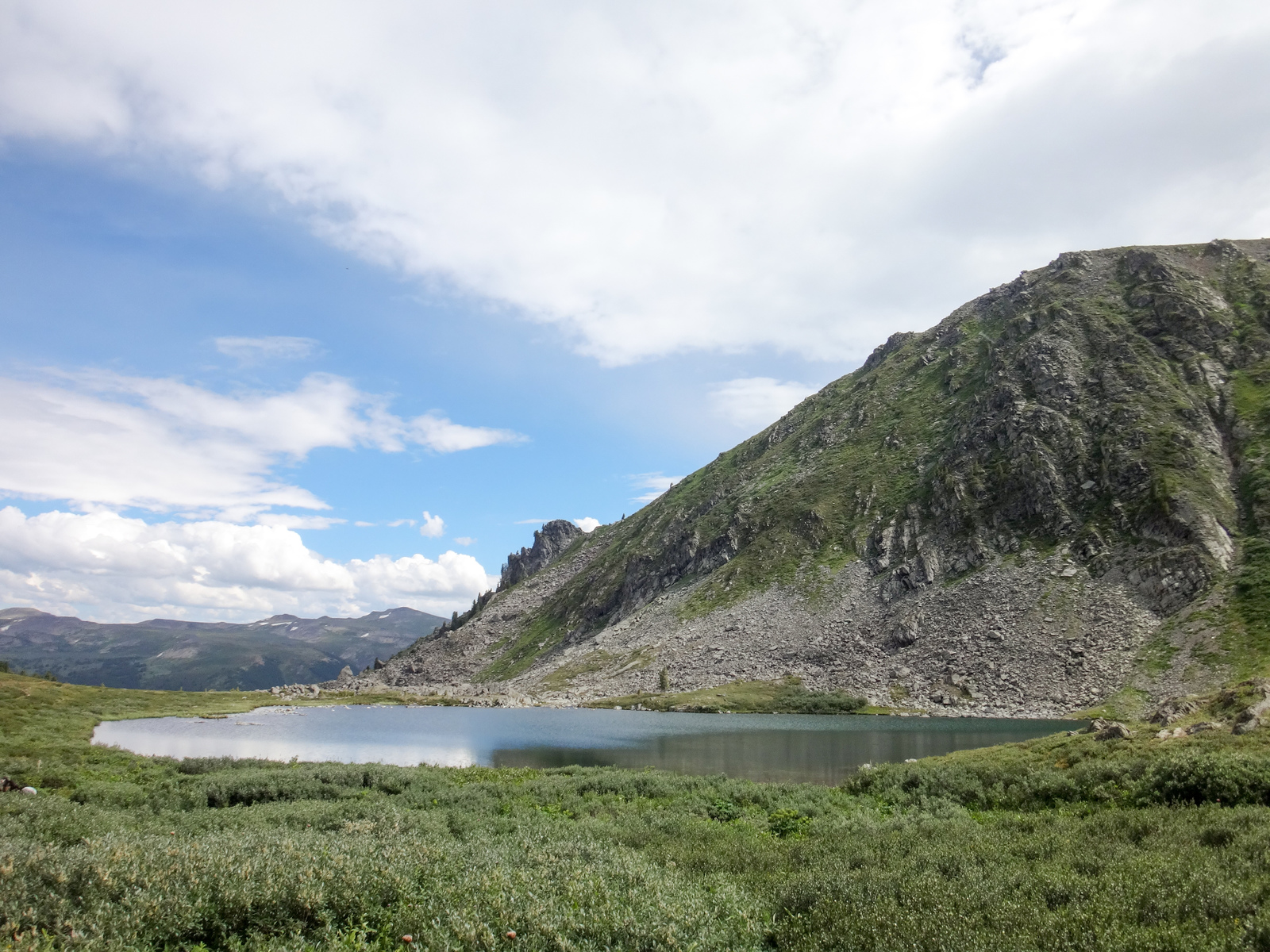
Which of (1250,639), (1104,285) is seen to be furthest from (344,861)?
(1104,285)

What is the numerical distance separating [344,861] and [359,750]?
170 ft

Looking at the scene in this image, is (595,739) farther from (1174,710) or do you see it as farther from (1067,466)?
(1067,466)

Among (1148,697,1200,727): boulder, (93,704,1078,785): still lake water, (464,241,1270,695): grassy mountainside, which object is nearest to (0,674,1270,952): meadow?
(1148,697,1200,727): boulder

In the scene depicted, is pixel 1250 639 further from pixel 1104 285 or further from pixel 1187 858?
pixel 1104 285

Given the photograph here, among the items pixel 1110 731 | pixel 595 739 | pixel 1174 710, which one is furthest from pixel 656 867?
pixel 595 739

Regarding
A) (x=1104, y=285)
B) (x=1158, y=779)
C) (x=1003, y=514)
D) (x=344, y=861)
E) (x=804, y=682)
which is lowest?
(x=804, y=682)

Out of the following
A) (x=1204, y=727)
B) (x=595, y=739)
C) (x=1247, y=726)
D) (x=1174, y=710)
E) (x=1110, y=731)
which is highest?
(x=1247, y=726)

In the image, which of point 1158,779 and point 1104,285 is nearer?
point 1158,779

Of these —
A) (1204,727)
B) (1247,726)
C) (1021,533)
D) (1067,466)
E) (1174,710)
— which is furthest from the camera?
(1067,466)

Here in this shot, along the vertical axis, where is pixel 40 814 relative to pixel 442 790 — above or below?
above

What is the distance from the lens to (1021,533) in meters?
131

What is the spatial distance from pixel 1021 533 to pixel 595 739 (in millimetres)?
103205

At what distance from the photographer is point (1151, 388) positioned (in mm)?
134750

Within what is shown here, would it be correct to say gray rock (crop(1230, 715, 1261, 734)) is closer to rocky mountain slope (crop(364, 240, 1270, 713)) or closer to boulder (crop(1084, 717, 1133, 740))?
boulder (crop(1084, 717, 1133, 740))
